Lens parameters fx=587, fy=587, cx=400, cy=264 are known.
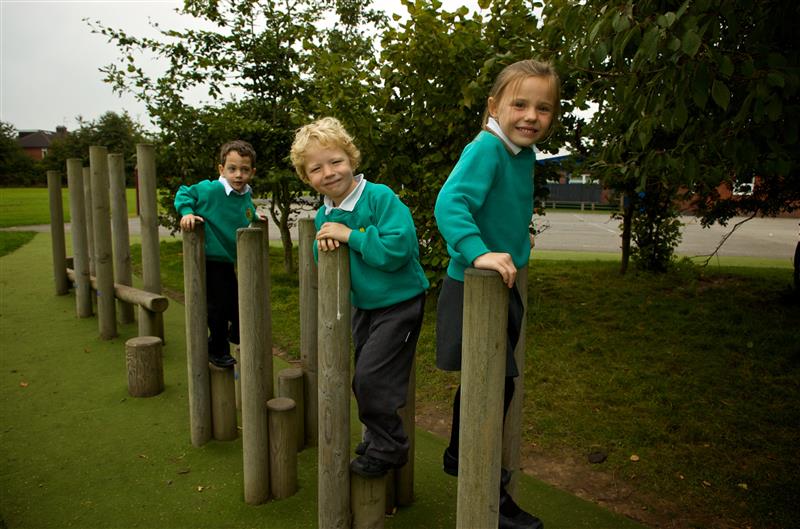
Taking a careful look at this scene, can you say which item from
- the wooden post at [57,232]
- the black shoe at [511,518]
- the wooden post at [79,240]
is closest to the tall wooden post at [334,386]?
the black shoe at [511,518]

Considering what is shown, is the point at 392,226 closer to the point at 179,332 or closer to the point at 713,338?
the point at 179,332

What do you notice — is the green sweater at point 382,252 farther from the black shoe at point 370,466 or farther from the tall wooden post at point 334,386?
the black shoe at point 370,466

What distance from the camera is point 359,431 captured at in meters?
3.34

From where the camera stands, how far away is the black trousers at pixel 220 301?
3.67 m

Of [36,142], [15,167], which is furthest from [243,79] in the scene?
[36,142]

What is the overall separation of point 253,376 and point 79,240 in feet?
12.2

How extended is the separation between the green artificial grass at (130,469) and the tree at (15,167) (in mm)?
56021

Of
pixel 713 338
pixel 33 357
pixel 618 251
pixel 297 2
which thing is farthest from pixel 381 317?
pixel 618 251

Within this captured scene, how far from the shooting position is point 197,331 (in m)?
2.99

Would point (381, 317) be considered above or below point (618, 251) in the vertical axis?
above

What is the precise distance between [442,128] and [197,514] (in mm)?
3946

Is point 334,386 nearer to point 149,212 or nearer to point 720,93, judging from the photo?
point 720,93

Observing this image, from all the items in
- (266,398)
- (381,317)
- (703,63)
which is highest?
(703,63)

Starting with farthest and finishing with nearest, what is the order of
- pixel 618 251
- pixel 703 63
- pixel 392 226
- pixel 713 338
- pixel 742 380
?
pixel 618 251, pixel 713 338, pixel 742 380, pixel 392 226, pixel 703 63
